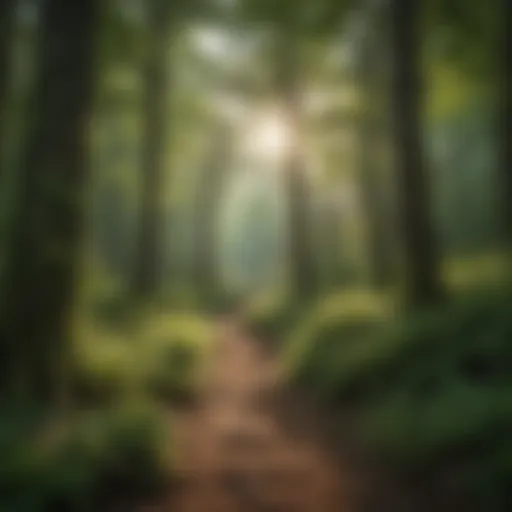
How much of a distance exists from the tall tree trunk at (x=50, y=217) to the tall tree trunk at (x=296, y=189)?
7.54m

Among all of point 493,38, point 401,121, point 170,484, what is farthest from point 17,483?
point 493,38

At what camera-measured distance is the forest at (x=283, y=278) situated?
5.97 metres

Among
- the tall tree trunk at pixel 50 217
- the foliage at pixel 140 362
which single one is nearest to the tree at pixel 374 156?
the foliage at pixel 140 362

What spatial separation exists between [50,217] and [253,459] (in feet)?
9.63

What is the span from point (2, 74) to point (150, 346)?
4.50 metres

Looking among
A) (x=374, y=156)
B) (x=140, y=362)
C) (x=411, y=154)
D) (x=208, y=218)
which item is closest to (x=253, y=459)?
(x=140, y=362)

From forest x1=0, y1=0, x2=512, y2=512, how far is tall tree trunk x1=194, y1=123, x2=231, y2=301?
16.4 feet

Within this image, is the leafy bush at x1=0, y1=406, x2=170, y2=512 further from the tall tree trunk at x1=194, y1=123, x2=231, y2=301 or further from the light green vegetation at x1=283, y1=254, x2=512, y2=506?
the tall tree trunk at x1=194, y1=123, x2=231, y2=301

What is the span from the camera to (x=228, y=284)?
90.6 feet

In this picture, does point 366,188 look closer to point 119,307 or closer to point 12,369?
point 119,307

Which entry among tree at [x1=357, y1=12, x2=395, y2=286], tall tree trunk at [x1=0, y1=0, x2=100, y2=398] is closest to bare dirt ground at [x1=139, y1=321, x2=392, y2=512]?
tall tree trunk at [x1=0, y1=0, x2=100, y2=398]

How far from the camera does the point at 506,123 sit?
1134 cm

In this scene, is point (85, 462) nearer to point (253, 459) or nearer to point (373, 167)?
point (253, 459)

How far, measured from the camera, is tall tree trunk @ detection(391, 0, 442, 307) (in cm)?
1011
